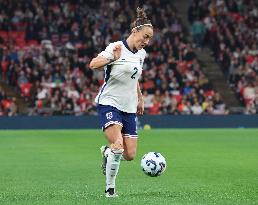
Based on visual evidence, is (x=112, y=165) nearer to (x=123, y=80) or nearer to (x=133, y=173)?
(x=123, y=80)

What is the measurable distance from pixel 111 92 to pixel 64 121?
24.0m

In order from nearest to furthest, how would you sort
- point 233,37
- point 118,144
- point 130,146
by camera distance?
1. point 118,144
2. point 130,146
3. point 233,37

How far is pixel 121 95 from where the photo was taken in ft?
36.2

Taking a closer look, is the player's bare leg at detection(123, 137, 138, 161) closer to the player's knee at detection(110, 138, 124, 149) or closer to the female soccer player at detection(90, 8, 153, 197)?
the female soccer player at detection(90, 8, 153, 197)

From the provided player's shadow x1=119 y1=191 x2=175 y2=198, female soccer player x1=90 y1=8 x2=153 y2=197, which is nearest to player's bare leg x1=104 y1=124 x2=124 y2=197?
female soccer player x1=90 y1=8 x2=153 y2=197

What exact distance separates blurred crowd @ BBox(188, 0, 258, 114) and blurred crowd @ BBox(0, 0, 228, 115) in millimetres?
1236

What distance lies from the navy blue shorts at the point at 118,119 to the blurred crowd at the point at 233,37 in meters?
25.8

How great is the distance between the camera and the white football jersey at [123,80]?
10.9 meters

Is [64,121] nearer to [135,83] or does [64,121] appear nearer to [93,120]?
[93,120]

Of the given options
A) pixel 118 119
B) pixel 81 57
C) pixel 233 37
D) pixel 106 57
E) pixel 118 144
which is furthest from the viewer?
pixel 233 37

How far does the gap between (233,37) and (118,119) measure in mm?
31862

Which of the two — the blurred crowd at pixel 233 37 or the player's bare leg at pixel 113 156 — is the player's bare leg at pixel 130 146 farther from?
the blurred crowd at pixel 233 37

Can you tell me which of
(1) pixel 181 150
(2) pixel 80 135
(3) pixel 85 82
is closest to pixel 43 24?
(3) pixel 85 82

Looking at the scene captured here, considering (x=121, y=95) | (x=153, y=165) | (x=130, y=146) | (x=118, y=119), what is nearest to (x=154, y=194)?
(x=153, y=165)
